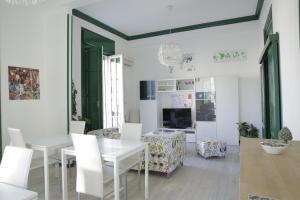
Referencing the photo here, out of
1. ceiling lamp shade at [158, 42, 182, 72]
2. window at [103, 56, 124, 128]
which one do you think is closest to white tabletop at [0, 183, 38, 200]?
ceiling lamp shade at [158, 42, 182, 72]

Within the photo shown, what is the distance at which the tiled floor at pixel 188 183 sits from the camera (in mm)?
2873

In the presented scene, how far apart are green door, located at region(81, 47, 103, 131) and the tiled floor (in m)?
1.74

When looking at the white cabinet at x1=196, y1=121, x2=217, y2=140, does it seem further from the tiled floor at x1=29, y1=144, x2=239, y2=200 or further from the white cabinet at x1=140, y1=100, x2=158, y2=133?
the tiled floor at x1=29, y1=144, x2=239, y2=200

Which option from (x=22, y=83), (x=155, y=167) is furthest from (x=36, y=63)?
(x=155, y=167)

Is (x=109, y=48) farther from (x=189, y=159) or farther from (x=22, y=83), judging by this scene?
(x=189, y=159)

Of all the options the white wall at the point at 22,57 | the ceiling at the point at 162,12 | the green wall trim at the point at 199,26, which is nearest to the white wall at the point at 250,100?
the green wall trim at the point at 199,26

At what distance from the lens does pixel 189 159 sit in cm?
460

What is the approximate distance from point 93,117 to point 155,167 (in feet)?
8.26

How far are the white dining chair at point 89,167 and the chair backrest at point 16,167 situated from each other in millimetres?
668

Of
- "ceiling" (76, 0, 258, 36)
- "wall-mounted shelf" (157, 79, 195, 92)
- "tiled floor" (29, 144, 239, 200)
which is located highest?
"ceiling" (76, 0, 258, 36)

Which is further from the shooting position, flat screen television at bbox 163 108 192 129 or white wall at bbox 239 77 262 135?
flat screen television at bbox 163 108 192 129

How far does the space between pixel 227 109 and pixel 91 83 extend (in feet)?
11.9

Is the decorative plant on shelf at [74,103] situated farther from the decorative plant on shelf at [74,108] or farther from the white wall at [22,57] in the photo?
the white wall at [22,57]

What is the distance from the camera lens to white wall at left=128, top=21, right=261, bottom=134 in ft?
19.3
